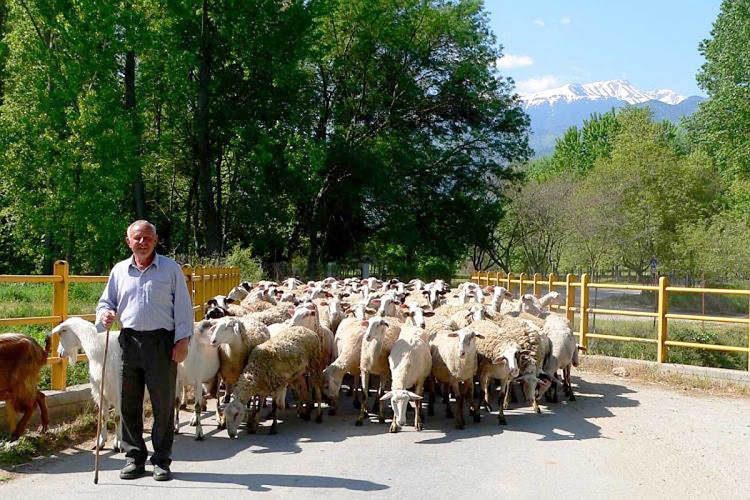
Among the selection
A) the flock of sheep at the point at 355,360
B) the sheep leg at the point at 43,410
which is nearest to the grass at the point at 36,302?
the flock of sheep at the point at 355,360

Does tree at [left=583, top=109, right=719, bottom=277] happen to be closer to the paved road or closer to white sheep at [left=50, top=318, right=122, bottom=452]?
the paved road

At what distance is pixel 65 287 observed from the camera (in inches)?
318

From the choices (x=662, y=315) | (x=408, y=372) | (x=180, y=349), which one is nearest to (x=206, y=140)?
(x=662, y=315)

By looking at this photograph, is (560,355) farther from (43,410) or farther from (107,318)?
(43,410)

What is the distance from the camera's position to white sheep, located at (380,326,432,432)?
822 centimetres

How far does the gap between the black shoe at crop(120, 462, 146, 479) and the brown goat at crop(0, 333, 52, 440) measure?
1478mm

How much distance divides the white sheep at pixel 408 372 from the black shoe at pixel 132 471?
119 inches

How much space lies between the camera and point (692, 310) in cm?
2073

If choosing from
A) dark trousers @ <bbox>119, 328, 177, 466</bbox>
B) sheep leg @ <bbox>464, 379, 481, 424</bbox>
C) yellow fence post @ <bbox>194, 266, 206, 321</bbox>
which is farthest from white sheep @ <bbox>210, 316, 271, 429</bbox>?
yellow fence post @ <bbox>194, 266, 206, 321</bbox>

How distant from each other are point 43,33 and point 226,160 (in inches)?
413

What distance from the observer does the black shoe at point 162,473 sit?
19.4 ft

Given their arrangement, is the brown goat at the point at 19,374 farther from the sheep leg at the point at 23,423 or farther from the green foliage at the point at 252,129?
the green foliage at the point at 252,129

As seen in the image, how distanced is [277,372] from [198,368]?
0.90 meters

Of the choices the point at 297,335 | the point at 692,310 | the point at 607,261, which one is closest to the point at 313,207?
the point at 692,310
